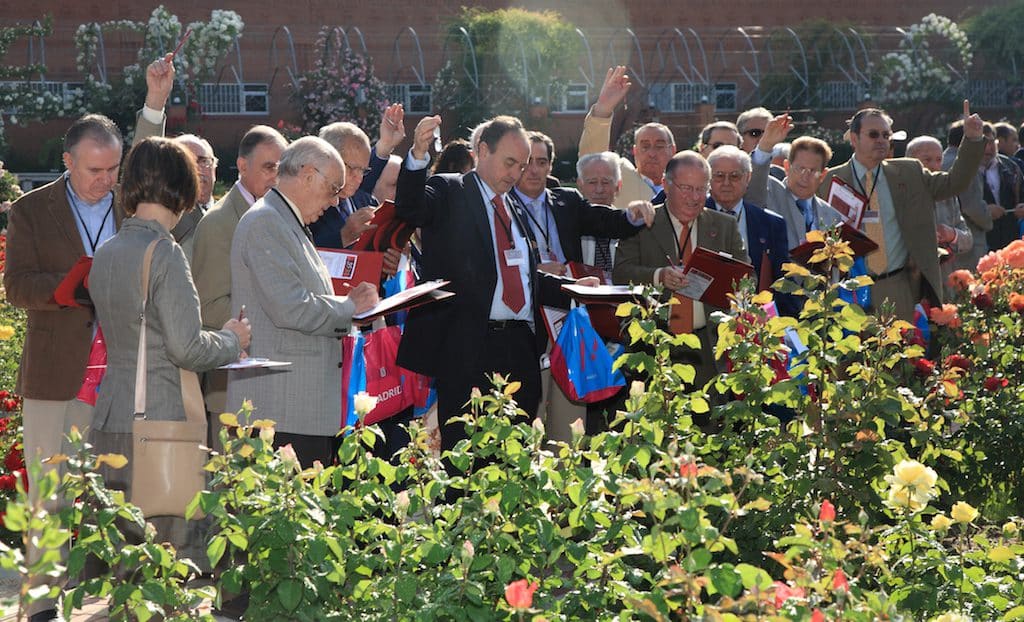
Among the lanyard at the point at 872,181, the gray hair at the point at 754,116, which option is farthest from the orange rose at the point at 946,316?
the gray hair at the point at 754,116

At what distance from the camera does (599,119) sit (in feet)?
23.2

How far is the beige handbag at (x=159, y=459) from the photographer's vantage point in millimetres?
3922

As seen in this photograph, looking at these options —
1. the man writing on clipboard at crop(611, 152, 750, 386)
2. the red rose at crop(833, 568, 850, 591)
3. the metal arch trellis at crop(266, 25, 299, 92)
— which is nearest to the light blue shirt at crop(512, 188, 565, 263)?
the man writing on clipboard at crop(611, 152, 750, 386)

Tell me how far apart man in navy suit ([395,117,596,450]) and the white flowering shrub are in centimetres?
2556

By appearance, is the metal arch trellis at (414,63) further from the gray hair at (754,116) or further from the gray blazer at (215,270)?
the gray blazer at (215,270)

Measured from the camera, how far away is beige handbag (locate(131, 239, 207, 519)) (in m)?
3.92

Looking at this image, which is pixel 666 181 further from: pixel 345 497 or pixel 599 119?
pixel 345 497

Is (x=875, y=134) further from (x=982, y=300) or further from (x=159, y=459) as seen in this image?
(x=159, y=459)

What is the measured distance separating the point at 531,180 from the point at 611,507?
3358mm

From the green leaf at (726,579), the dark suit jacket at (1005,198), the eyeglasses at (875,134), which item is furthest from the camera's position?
the dark suit jacket at (1005,198)

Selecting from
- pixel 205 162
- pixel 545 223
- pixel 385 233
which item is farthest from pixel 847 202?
pixel 205 162

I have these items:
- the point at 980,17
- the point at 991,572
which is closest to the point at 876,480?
the point at 991,572

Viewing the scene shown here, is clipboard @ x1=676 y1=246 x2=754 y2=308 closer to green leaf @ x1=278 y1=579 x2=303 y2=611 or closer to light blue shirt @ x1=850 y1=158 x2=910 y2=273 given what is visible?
light blue shirt @ x1=850 y1=158 x2=910 y2=273

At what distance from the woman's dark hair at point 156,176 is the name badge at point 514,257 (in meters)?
1.87
